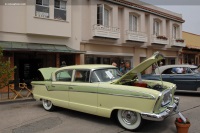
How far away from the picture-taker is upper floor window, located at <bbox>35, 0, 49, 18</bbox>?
1273 cm

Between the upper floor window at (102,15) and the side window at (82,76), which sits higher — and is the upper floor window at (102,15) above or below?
above

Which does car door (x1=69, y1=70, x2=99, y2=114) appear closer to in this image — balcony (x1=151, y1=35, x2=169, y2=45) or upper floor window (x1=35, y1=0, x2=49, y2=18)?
upper floor window (x1=35, y1=0, x2=49, y2=18)

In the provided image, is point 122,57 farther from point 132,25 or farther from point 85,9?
point 85,9

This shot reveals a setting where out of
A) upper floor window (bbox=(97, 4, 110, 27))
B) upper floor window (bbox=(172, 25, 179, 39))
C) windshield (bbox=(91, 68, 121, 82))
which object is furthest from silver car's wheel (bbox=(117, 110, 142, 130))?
upper floor window (bbox=(172, 25, 179, 39))

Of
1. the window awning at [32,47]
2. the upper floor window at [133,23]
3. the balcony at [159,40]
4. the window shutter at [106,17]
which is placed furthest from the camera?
the balcony at [159,40]

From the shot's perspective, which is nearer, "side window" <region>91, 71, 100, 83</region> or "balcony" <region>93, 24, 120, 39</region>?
"side window" <region>91, 71, 100, 83</region>

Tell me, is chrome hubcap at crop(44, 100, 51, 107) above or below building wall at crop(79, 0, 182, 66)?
below

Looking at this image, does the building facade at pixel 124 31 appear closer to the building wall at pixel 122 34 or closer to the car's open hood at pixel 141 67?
the building wall at pixel 122 34

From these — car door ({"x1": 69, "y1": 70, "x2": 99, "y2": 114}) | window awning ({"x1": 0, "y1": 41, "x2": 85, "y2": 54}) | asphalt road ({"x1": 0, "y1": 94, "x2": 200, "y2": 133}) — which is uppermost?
window awning ({"x1": 0, "y1": 41, "x2": 85, "y2": 54})

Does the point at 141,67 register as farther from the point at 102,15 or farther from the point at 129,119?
the point at 102,15

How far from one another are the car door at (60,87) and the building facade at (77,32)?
434cm


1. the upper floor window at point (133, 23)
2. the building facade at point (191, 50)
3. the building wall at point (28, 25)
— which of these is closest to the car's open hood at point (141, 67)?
the building wall at point (28, 25)

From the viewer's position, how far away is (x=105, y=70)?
21.9ft

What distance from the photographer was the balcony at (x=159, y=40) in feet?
65.6
